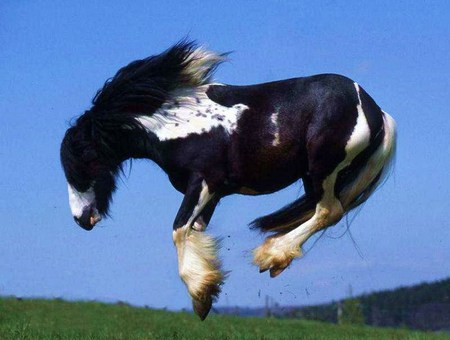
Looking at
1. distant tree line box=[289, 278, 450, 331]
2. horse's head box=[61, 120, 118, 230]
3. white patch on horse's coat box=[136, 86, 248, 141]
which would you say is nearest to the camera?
white patch on horse's coat box=[136, 86, 248, 141]

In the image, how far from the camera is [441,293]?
27062mm

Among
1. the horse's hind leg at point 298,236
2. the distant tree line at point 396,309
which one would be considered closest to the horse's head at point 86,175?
the horse's hind leg at point 298,236

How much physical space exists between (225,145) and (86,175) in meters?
1.40

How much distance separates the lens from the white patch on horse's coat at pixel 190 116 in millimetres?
7988

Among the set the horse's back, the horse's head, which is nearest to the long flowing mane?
the horse's head

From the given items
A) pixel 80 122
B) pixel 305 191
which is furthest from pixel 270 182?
pixel 80 122

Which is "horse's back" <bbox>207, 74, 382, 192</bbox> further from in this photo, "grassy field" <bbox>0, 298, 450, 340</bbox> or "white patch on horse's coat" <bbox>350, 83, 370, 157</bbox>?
"grassy field" <bbox>0, 298, 450, 340</bbox>

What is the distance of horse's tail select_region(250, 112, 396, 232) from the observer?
8.20 metres

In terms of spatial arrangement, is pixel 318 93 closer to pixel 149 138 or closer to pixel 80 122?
pixel 149 138

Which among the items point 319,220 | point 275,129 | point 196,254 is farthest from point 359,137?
point 196,254

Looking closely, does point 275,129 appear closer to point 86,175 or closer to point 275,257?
point 275,257

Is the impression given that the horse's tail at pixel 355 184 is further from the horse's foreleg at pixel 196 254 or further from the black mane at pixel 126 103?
the black mane at pixel 126 103

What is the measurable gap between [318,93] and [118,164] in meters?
1.92

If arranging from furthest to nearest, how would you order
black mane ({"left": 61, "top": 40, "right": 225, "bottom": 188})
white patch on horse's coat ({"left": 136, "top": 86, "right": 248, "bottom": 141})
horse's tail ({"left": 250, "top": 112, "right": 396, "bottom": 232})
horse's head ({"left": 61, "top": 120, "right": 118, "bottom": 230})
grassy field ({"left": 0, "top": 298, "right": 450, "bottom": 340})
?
grassy field ({"left": 0, "top": 298, "right": 450, "bottom": 340})
horse's head ({"left": 61, "top": 120, "right": 118, "bottom": 230})
black mane ({"left": 61, "top": 40, "right": 225, "bottom": 188})
horse's tail ({"left": 250, "top": 112, "right": 396, "bottom": 232})
white patch on horse's coat ({"left": 136, "top": 86, "right": 248, "bottom": 141})
